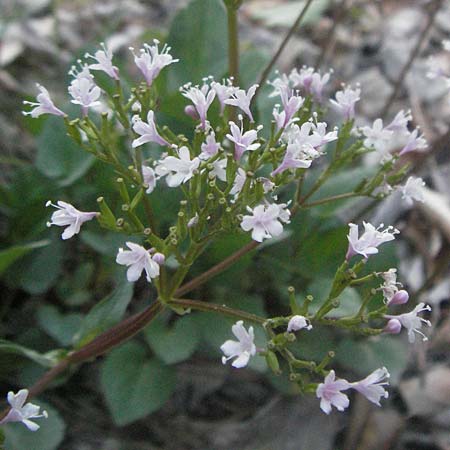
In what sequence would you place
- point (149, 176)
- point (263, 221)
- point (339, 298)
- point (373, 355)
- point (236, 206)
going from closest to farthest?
point (263, 221) → point (236, 206) → point (149, 176) → point (339, 298) → point (373, 355)

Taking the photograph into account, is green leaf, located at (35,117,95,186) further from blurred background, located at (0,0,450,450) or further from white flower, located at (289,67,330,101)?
white flower, located at (289,67,330,101)

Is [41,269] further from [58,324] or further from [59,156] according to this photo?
[59,156]

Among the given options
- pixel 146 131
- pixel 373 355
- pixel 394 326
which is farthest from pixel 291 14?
pixel 394 326

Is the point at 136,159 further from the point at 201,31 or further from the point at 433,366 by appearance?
the point at 433,366

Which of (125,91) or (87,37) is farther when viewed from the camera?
(87,37)

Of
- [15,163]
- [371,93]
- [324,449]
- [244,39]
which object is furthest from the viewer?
[244,39]

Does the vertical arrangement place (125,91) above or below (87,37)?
above

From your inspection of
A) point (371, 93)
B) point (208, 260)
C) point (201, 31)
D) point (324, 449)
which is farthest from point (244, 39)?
point (324, 449)

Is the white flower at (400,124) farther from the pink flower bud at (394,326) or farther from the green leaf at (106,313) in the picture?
the green leaf at (106,313)
